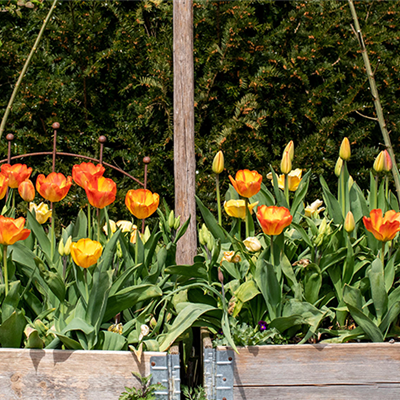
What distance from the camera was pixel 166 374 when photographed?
116cm

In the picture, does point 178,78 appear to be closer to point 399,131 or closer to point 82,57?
point 82,57

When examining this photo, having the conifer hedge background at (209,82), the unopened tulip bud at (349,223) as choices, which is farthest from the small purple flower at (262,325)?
the conifer hedge background at (209,82)

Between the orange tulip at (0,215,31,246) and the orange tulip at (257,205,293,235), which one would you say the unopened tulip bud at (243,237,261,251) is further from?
the orange tulip at (0,215,31,246)

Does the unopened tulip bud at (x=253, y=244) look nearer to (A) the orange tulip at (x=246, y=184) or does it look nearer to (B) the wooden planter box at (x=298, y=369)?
(A) the orange tulip at (x=246, y=184)

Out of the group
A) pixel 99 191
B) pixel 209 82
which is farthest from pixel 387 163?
pixel 209 82

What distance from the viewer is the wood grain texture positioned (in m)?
1.18

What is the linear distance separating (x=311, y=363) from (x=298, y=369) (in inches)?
1.4

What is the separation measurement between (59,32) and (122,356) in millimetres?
2234

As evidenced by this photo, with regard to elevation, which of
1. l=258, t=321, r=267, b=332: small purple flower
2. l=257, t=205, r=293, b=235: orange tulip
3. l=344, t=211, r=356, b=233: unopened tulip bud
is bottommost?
l=258, t=321, r=267, b=332: small purple flower

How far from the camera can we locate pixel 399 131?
2.86 meters

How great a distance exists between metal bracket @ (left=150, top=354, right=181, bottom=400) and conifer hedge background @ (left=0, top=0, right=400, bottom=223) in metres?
1.60

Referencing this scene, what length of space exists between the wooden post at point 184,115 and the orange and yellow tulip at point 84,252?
932 millimetres

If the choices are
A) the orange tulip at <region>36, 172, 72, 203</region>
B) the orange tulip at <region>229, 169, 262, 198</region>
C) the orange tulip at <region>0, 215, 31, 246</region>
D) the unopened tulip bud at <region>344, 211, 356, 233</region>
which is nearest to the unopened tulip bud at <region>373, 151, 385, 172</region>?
the unopened tulip bud at <region>344, 211, 356, 233</region>

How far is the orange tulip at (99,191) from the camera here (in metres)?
1.21
